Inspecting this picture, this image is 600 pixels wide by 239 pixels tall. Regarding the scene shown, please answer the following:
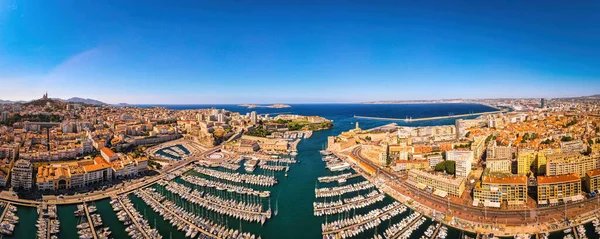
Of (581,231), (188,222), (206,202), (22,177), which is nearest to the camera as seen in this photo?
(581,231)

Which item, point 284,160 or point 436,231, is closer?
point 436,231

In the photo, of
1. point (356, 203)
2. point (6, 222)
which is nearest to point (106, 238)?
point (6, 222)

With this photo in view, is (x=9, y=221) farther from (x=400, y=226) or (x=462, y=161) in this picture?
(x=462, y=161)

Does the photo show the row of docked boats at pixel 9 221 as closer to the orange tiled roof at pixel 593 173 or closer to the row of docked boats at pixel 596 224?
the row of docked boats at pixel 596 224

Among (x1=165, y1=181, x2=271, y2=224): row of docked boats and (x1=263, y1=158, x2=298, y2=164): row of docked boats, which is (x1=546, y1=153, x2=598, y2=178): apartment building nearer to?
(x1=165, y1=181, x2=271, y2=224): row of docked boats

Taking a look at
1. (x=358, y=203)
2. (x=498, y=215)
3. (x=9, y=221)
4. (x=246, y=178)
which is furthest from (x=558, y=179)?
(x=9, y=221)

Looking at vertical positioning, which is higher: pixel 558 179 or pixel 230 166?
pixel 558 179

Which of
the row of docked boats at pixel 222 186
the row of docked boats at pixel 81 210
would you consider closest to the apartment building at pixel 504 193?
the row of docked boats at pixel 222 186
